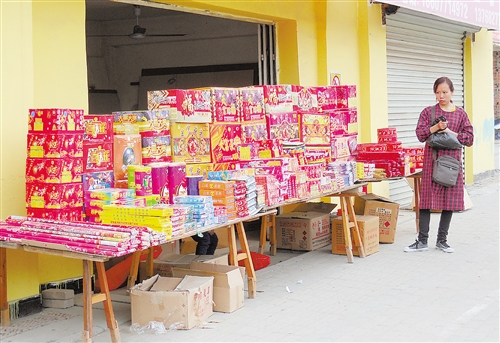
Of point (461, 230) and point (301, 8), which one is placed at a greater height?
point (301, 8)

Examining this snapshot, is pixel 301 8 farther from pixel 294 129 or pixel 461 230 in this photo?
pixel 461 230

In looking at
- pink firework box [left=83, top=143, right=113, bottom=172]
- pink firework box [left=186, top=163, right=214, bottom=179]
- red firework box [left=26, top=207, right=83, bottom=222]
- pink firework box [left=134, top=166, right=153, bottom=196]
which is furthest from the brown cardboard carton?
red firework box [left=26, top=207, right=83, bottom=222]

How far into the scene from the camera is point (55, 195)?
500 cm

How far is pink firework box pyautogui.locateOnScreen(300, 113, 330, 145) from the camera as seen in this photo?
715 centimetres

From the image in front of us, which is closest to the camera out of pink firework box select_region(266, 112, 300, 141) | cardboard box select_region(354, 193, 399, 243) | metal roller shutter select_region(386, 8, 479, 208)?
pink firework box select_region(266, 112, 300, 141)

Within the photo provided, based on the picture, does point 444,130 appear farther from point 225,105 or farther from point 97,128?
point 97,128

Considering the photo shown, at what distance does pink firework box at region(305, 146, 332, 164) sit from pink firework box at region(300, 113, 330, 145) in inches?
2.2

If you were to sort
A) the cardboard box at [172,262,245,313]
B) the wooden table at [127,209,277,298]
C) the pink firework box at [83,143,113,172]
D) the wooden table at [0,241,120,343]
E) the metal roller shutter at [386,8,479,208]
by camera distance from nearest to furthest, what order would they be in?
the wooden table at [0,241,120,343] < the pink firework box at [83,143,113,172] < the cardboard box at [172,262,245,313] < the wooden table at [127,209,277,298] < the metal roller shutter at [386,8,479,208]

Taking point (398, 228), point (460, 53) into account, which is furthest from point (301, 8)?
point (460, 53)

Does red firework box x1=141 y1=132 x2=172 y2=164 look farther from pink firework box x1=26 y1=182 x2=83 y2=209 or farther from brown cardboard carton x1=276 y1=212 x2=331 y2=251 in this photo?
brown cardboard carton x1=276 y1=212 x2=331 y2=251

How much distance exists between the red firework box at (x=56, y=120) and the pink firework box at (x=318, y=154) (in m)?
2.84

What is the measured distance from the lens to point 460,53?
1425 cm

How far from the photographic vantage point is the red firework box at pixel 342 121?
7.59 metres

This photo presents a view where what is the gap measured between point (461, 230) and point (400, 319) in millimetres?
4258
